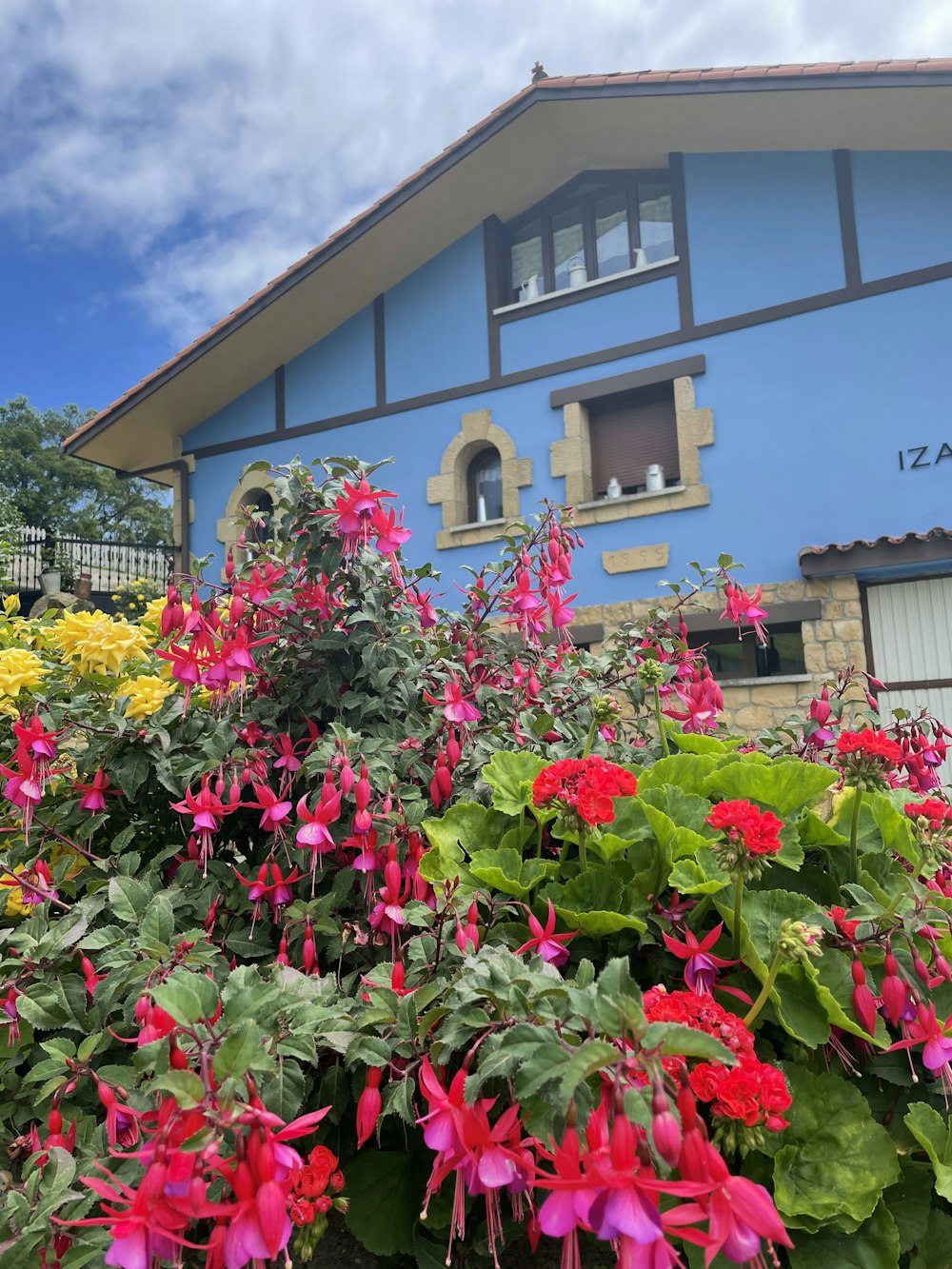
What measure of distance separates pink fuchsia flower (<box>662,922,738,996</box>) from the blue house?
5.64 m

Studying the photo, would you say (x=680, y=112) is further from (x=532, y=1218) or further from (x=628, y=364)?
(x=532, y=1218)

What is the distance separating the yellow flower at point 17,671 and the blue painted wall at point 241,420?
8037 millimetres

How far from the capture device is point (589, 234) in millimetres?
8609

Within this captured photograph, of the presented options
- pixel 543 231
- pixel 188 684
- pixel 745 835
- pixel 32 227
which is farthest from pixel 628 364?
pixel 32 227

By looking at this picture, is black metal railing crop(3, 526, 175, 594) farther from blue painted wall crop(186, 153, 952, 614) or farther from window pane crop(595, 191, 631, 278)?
window pane crop(595, 191, 631, 278)

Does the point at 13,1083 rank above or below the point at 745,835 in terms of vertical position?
below

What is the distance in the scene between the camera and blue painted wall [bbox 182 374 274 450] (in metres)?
9.90

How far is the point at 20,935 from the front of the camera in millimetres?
1444

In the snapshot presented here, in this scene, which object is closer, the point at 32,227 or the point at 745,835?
the point at 745,835

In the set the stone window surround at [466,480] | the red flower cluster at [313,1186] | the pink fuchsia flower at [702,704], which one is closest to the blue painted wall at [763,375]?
the stone window surround at [466,480]

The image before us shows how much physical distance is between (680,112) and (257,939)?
27.3 ft

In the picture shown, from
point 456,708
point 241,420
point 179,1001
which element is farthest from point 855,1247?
point 241,420

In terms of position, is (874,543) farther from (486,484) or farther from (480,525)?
(486,484)

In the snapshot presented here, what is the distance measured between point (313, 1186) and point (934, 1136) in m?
0.90
